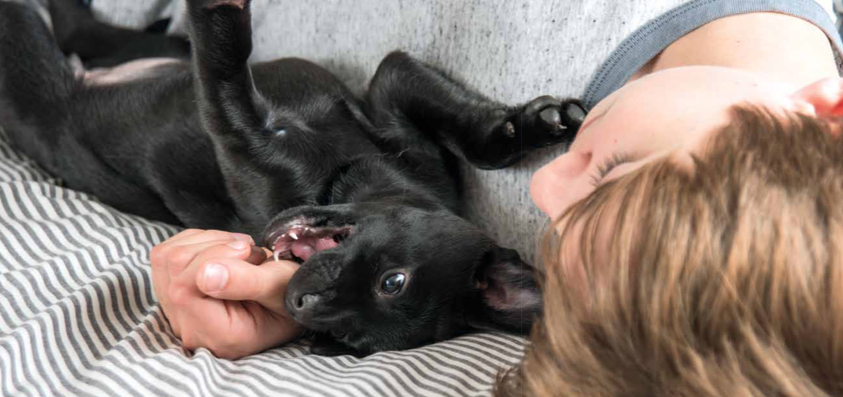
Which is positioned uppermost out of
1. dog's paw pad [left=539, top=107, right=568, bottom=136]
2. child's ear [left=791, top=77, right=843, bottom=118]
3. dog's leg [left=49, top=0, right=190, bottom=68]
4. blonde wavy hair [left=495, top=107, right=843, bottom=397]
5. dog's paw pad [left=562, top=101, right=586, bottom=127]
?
child's ear [left=791, top=77, right=843, bottom=118]

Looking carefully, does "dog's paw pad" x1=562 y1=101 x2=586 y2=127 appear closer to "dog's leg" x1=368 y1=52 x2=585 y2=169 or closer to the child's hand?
"dog's leg" x1=368 y1=52 x2=585 y2=169

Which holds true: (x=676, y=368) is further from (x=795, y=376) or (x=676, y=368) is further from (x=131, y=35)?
(x=131, y=35)

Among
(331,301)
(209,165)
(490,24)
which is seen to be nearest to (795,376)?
(331,301)

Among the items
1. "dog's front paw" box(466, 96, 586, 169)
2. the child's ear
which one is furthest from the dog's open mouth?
the child's ear

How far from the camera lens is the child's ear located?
2.51 ft

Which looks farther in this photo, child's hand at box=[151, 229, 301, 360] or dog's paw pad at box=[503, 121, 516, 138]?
dog's paw pad at box=[503, 121, 516, 138]

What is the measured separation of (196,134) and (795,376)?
1.14 metres

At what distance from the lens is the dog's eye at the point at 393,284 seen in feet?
3.47

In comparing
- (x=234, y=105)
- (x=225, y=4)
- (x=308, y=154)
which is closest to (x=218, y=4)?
(x=225, y=4)

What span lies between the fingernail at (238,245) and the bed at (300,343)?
0.49ft

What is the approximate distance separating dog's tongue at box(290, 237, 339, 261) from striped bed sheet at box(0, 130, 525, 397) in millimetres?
140

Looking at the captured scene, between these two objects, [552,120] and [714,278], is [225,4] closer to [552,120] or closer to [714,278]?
[552,120]

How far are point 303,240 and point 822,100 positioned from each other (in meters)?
0.72

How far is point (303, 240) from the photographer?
1121 mm
